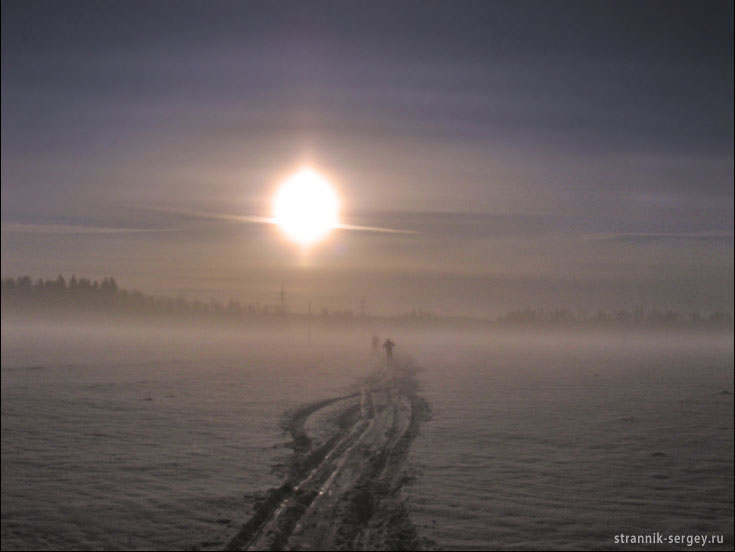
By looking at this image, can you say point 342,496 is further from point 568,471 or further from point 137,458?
point 137,458

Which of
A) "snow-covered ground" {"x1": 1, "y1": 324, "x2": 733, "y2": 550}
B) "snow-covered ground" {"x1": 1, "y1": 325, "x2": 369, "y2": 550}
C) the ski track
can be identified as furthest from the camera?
Answer: "snow-covered ground" {"x1": 1, "y1": 324, "x2": 733, "y2": 550}

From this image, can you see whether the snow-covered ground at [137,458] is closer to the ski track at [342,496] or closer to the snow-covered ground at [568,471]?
the ski track at [342,496]

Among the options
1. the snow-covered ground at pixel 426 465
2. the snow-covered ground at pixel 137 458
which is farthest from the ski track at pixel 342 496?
the snow-covered ground at pixel 137 458

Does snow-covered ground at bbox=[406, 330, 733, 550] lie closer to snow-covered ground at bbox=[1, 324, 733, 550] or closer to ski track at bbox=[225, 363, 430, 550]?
snow-covered ground at bbox=[1, 324, 733, 550]

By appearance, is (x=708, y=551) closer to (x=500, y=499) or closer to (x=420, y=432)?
(x=500, y=499)

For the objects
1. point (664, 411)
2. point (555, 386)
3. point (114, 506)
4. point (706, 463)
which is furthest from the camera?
point (555, 386)

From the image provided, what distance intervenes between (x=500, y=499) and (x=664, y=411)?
17293 millimetres

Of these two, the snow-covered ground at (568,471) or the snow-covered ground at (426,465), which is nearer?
the snow-covered ground at (426,465)

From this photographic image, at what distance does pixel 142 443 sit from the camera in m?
18.3

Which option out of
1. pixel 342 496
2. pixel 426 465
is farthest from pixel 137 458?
pixel 426 465

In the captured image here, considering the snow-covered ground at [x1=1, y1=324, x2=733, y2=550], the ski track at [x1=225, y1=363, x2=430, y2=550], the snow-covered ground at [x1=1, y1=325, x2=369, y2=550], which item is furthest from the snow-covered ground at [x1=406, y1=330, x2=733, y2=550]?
the snow-covered ground at [x1=1, y1=325, x2=369, y2=550]

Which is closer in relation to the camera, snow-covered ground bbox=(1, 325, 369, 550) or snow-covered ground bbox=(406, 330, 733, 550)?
snow-covered ground bbox=(1, 325, 369, 550)

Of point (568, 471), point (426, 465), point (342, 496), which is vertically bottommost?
point (568, 471)

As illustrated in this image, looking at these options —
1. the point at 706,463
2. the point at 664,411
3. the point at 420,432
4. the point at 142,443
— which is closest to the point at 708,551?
the point at 706,463
